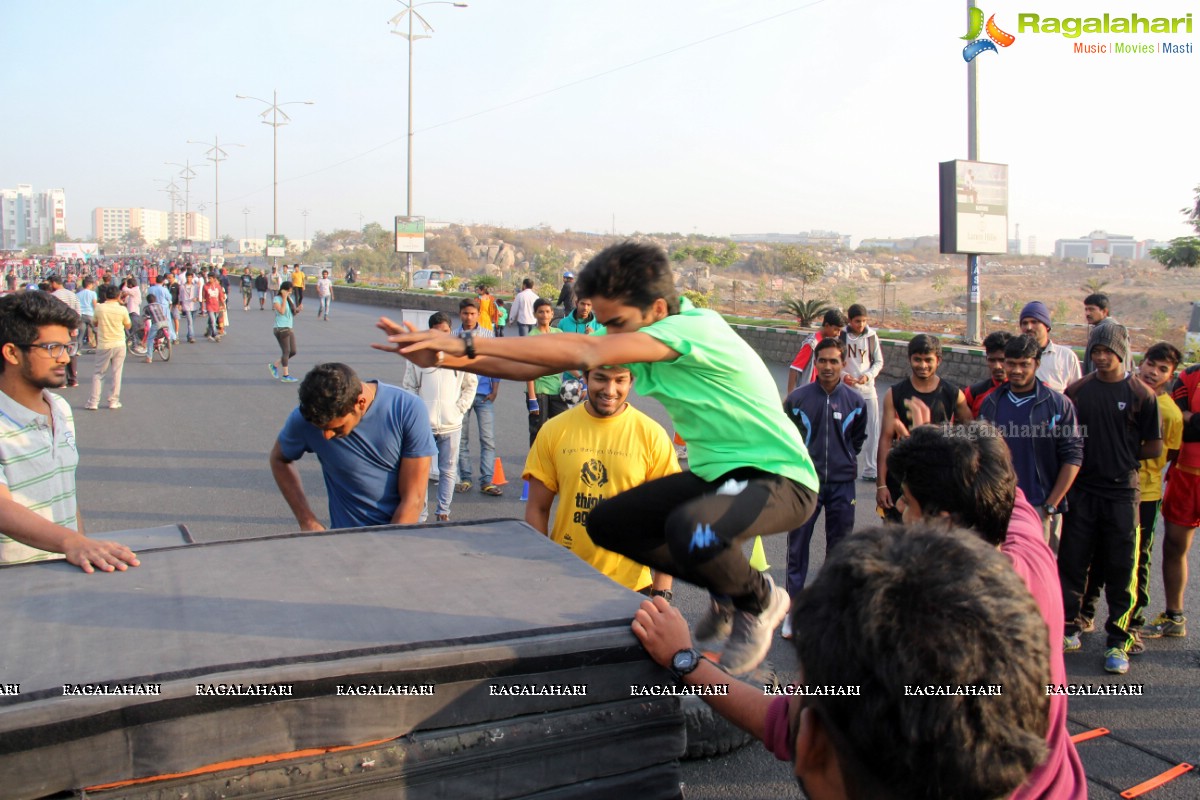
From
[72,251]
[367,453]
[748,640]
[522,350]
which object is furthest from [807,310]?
[72,251]

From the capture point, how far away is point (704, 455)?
130 inches

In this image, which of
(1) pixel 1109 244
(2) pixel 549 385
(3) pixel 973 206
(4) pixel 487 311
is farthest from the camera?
(1) pixel 1109 244

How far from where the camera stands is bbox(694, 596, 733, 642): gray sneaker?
11.0ft

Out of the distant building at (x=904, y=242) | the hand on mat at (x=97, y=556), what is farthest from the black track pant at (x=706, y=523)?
the distant building at (x=904, y=242)

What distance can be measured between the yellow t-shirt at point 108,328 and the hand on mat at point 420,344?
1392cm

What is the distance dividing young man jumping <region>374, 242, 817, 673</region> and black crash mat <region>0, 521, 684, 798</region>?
37 cm

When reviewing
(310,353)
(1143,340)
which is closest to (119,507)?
(310,353)

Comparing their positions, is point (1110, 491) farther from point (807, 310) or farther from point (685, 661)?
point (807, 310)

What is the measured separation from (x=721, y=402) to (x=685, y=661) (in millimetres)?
1058

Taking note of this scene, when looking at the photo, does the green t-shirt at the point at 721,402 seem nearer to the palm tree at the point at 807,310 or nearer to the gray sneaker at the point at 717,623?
the gray sneaker at the point at 717,623

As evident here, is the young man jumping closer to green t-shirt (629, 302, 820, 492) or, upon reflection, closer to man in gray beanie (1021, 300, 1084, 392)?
green t-shirt (629, 302, 820, 492)

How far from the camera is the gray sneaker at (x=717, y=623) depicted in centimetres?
335

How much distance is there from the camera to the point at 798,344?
20.2 m

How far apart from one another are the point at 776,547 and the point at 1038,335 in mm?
2717
